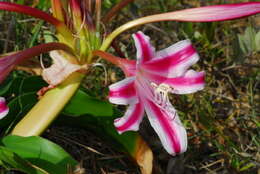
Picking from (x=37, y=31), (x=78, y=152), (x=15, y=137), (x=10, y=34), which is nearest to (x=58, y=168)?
(x=15, y=137)

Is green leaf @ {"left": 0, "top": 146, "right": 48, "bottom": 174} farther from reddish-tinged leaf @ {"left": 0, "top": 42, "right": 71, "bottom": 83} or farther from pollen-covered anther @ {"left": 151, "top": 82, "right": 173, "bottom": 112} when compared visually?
pollen-covered anther @ {"left": 151, "top": 82, "right": 173, "bottom": 112}

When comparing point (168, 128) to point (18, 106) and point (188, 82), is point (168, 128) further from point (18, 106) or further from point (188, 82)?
point (18, 106)

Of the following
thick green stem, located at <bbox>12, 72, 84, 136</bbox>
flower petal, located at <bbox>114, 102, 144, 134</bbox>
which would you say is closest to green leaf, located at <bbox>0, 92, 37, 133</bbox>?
thick green stem, located at <bbox>12, 72, 84, 136</bbox>

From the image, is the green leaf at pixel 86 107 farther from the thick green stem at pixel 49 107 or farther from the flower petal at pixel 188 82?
the flower petal at pixel 188 82

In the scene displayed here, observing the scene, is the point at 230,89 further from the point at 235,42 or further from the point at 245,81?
the point at 235,42

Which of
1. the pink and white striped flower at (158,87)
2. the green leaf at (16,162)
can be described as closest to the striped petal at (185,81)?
the pink and white striped flower at (158,87)

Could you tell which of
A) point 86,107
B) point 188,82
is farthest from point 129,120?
point 86,107
